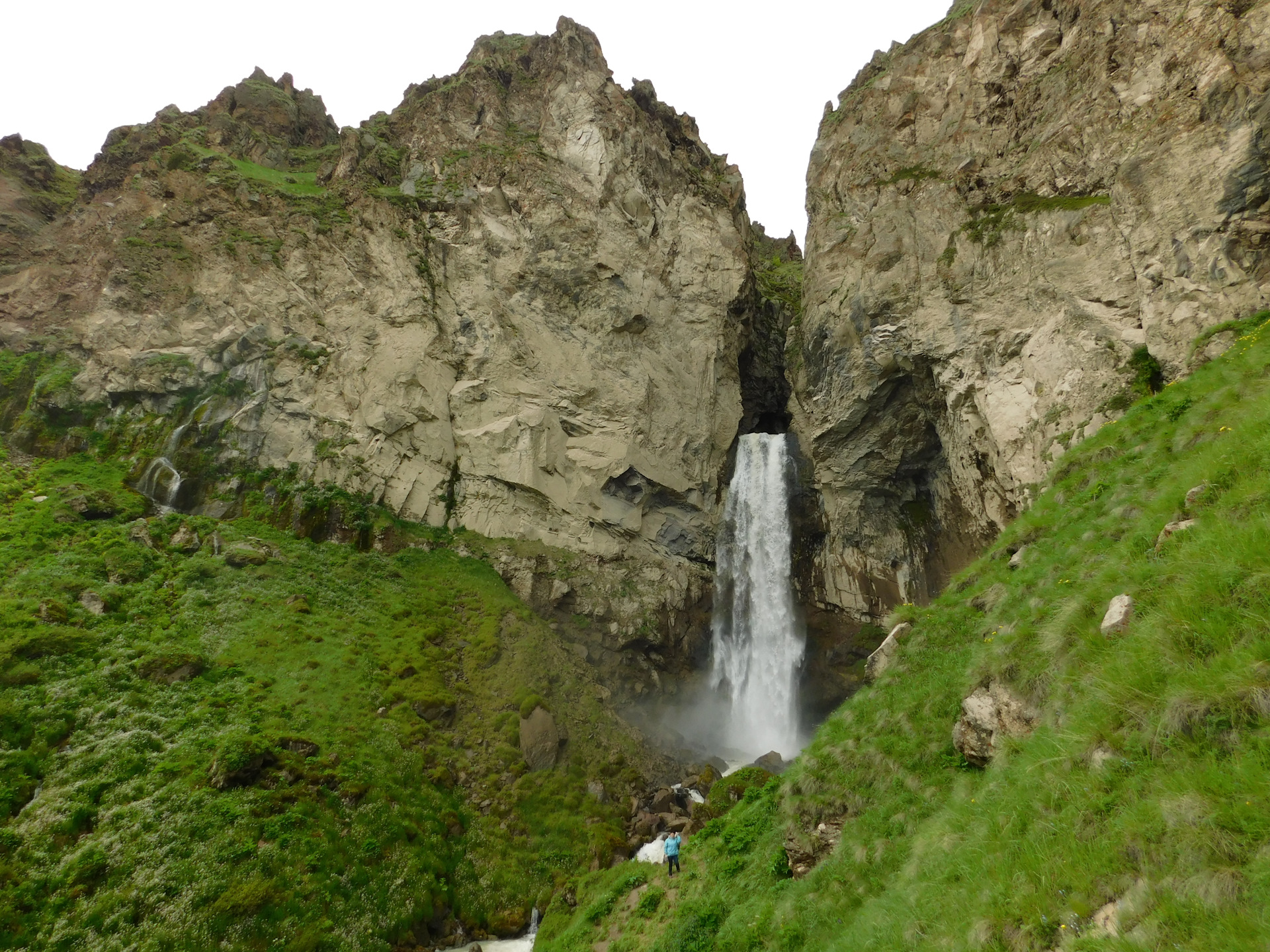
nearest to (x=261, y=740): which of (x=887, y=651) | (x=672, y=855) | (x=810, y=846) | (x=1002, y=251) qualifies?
(x=672, y=855)

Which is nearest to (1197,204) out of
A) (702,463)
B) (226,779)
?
(702,463)

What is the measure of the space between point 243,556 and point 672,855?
25.1 metres

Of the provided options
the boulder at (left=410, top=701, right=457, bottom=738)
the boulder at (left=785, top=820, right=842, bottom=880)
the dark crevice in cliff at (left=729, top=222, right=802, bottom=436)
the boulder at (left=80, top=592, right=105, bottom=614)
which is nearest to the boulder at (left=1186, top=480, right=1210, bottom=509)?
the boulder at (left=785, top=820, right=842, bottom=880)

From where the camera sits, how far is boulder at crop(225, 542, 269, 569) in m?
28.3

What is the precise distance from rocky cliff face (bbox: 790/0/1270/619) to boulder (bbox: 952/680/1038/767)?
18243 mm

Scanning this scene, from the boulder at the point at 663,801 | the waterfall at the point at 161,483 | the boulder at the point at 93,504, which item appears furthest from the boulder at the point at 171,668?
the boulder at the point at 663,801

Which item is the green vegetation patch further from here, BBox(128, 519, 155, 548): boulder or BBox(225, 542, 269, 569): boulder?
BBox(128, 519, 155, 548): boulder

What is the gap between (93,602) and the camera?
2311cm

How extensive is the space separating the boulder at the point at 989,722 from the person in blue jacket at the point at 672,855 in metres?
8.75

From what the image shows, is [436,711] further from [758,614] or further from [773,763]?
[758,614]

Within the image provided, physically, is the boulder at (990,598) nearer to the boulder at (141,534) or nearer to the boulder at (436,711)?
the boulder at (436,711)

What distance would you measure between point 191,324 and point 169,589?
2078 centimetres

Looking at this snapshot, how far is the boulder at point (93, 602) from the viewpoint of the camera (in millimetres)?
22875

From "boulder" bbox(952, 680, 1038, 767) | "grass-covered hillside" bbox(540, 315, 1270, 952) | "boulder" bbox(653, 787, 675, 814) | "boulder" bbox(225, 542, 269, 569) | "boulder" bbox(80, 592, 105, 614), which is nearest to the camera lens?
"grass-covered hillside" bbox(540, 315, 1270, 952)
